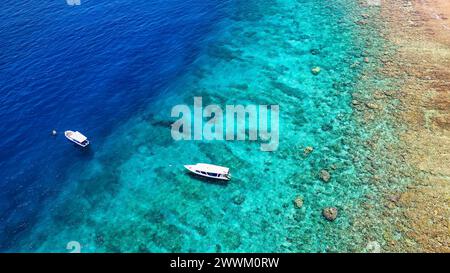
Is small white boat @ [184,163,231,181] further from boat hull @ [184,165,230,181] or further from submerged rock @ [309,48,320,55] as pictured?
submerged rock @ [309,48,320,55]

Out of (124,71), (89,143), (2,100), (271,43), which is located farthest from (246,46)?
(2,100)

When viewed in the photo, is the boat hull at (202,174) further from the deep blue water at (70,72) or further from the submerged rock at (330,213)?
the deep blue water at (70,72)

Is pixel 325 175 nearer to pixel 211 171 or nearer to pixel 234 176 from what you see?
pixel 234 176

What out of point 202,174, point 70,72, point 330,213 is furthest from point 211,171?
point 70,72

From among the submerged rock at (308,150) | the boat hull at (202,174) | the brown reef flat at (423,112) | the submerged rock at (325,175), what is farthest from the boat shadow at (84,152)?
the brown reef flat at (423,112)

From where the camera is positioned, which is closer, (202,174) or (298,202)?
(298,202)

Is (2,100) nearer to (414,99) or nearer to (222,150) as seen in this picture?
(222,150)
